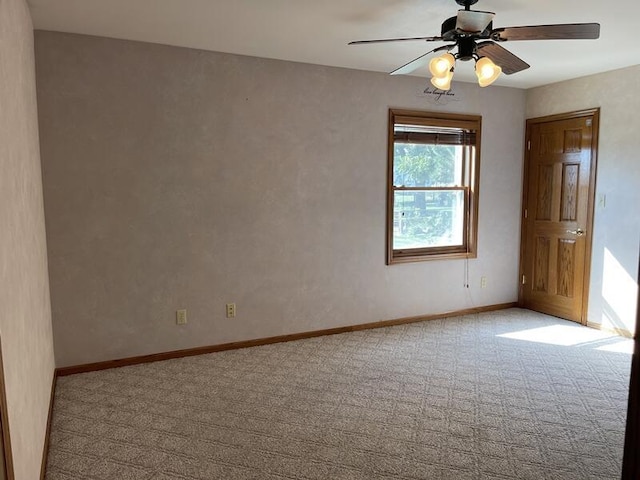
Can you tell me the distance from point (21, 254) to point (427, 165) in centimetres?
375

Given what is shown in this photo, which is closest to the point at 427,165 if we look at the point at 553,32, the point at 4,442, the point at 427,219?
the point at 427,219

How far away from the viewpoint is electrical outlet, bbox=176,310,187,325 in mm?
3709

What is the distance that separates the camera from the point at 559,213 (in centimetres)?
480

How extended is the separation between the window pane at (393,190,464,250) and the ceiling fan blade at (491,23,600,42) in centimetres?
225

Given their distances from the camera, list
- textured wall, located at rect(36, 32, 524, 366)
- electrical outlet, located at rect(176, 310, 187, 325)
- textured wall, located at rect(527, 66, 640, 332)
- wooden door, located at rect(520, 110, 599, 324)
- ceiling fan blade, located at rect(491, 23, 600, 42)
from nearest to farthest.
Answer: ceiling fan blade, located at rect(491, 23, 600, 42) < textured wall, located at rect(36, 32, 524, 366) < electrical outlet, located at rect(176, 310, 187, 325) < textured wall, located at rect(527, 66, 640, 332) < wooden door, located at rect(520, 110, 599, 324)

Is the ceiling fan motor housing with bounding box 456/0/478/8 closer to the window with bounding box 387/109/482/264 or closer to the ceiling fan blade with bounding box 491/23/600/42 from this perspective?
the ceiling fan blade with bounding box 491/23/600/42

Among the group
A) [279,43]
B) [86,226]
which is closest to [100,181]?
[86,226]

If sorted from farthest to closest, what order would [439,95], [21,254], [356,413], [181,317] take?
[439,95] < [181,317] < [356,413] < [21,254]

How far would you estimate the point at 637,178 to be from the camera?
13.3 ft

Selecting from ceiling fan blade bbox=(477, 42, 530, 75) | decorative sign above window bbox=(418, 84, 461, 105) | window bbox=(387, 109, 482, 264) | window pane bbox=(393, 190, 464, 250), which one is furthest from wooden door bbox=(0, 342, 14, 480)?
decorative sign above window bbox=(418, 84, 461, 105)

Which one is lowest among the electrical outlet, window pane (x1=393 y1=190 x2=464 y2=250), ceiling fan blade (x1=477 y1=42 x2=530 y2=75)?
the electrical outlet

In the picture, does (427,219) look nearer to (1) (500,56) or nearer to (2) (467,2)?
(1) (500,56)

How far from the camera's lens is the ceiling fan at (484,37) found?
2268 mm

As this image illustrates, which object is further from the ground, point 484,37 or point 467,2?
point 467,2
